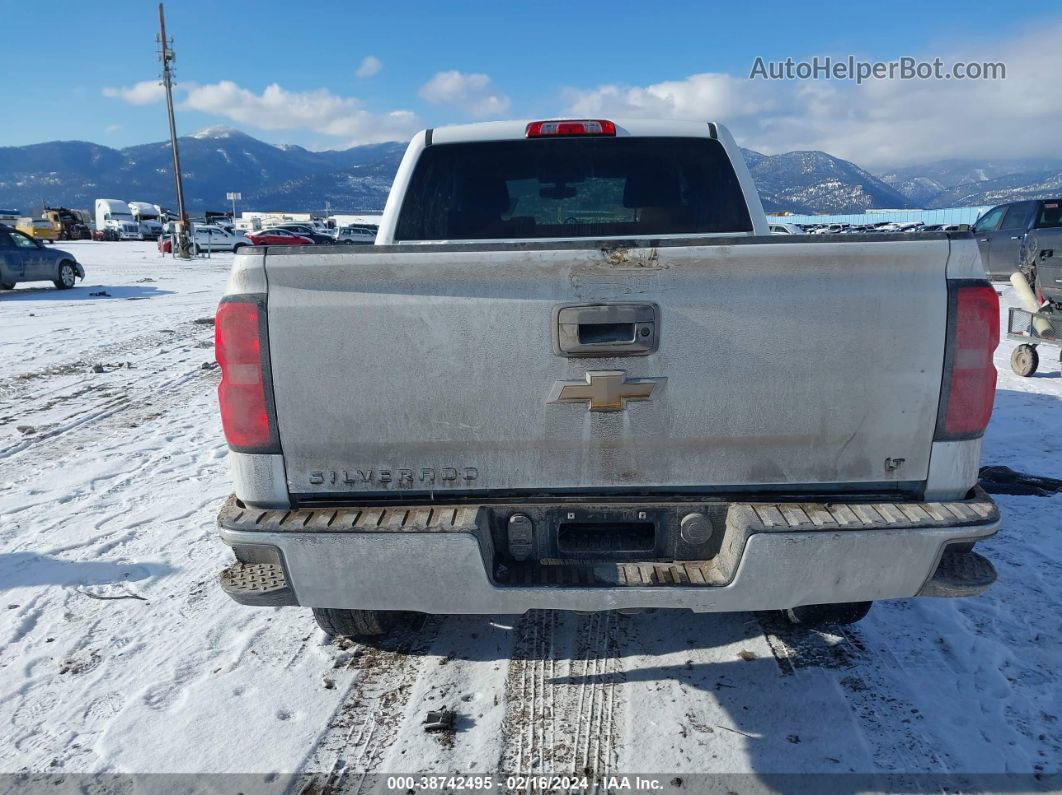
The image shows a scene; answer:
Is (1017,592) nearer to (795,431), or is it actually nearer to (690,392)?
(795,431)

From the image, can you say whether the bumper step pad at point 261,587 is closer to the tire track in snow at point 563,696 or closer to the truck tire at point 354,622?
the truck tire at point 354,622

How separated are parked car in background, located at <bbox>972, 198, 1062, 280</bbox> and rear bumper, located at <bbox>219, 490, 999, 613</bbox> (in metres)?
17.0

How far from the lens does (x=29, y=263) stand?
17719mm

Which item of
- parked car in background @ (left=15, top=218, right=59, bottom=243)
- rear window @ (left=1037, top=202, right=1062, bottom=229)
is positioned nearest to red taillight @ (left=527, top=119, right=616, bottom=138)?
rear window @ (left=1037, top=202, right=1062, bottom=229)

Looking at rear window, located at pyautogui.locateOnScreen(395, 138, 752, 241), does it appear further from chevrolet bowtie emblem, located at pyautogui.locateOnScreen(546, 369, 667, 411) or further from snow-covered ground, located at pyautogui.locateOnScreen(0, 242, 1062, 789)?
snow-covered ground, located at pyautogui.locateOnScreen(0, 242, 1062, 789)

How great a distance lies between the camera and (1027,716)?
8.62 feet

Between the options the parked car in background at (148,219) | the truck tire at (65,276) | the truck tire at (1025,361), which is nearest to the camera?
the truck tire at (1025,361)

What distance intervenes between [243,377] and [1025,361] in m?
9.29

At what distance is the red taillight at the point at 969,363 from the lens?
221 centimetres

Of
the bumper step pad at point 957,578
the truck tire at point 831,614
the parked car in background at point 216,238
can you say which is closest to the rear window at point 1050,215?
the truck tire at point 831,614

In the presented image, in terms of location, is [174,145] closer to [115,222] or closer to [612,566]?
[115,222]

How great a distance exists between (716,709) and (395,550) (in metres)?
1.46

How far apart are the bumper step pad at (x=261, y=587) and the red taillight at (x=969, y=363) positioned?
89.4 inches

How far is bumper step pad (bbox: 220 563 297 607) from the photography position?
7.86 ft
